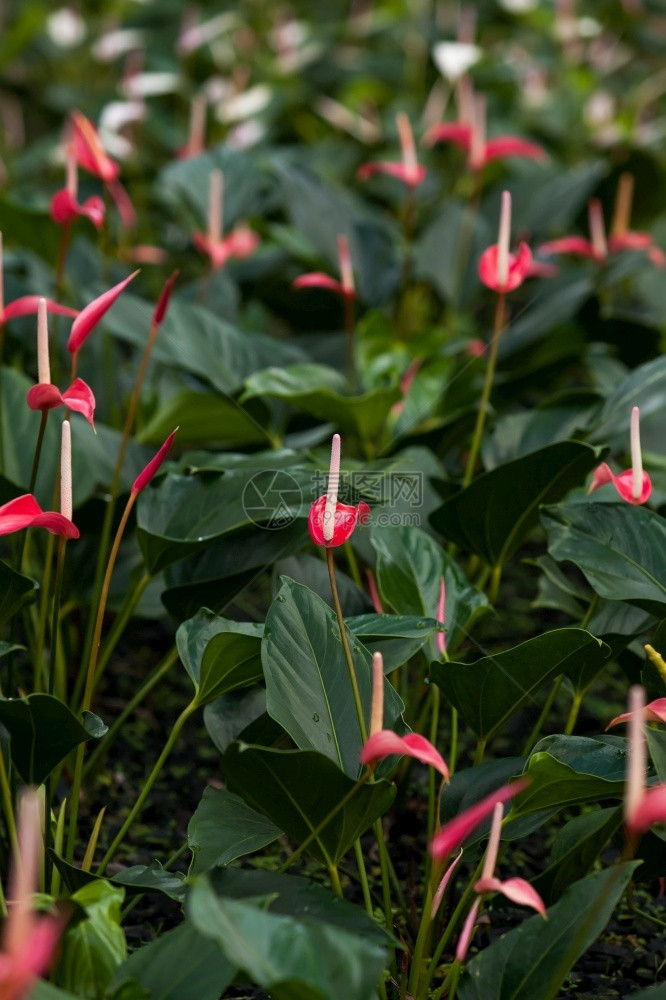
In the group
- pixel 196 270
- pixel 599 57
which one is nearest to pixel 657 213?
pixel 196 270

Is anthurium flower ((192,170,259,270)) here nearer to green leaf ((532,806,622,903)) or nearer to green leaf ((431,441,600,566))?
green leaf ((431,441,600,566))

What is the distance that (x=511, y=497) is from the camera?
88 cm

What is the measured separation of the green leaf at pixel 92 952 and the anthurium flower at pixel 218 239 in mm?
776

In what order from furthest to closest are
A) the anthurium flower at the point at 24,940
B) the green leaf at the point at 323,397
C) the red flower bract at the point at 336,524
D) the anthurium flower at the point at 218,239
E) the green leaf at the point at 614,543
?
1. the anthurium flower at the point at 218,239
2. the green leaf at the point at 323,397
3. the green leaf at the point at 614,543
4. the red flower bract at the point at 336,524
5. the anthurium flower at the point at 24,940

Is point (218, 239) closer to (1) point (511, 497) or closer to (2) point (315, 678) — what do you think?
(1) point (511, 497)

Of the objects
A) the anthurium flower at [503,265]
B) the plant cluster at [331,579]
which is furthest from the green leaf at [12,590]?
the anthurium flower at [503,265]

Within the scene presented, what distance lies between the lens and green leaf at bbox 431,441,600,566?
2.81 ft

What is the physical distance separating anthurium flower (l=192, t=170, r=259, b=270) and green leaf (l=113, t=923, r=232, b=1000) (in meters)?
0.79

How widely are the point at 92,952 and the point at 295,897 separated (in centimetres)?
12

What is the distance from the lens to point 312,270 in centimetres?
158

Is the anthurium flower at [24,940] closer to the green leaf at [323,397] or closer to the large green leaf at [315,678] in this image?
the large green leaf at [315,678]

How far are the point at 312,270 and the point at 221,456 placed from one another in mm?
691

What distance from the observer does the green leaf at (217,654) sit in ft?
2.35

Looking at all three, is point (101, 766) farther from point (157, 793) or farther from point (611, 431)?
point (611, 431)
